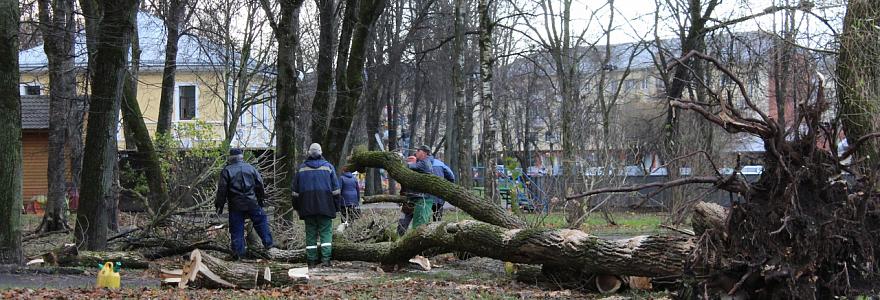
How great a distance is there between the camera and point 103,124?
13.0 metres

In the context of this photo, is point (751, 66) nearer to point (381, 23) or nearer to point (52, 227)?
point (52, 227)

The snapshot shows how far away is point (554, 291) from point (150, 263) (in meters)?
6.37

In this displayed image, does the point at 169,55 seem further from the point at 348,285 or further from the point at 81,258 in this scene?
the point at 348,285

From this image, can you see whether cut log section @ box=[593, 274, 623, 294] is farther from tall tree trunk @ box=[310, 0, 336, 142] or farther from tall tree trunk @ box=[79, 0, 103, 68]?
tall tree trunk @ box=[310, 0, 336, 142]

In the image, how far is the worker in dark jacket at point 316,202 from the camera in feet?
42.6

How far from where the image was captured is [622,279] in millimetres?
9758

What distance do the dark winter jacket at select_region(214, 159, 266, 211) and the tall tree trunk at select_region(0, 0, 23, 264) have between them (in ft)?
8.77

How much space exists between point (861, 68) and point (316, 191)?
27.8 feet

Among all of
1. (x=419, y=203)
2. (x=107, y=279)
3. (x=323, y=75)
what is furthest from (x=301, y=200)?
(x=323, y=75)

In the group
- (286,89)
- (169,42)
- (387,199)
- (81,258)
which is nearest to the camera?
(81,258)

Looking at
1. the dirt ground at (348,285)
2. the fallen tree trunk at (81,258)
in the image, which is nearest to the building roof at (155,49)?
the fallen tree trunk at (81,258)

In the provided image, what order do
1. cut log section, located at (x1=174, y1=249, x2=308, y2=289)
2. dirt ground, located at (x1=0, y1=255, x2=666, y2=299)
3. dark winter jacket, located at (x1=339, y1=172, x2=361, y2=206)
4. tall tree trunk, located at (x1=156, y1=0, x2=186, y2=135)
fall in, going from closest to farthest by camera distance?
1. dirt ground, located at (x1=0, y1=255, x2=666, y2=299)
2. cut log section, located at (x1=174, y1=249, x2=308, y2=289)
3. dark winter jacket, located at (x1=339, y1=172, x2=361, y2=206)
4. tall tree trunk, located at (x1=156, y1=0, x2=186, y2=135)

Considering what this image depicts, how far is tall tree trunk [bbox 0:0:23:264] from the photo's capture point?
11.5 m

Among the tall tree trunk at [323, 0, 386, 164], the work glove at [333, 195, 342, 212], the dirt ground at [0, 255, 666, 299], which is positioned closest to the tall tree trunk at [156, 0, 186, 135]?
the tall tree trunk at [323, 0, 386, 164]
